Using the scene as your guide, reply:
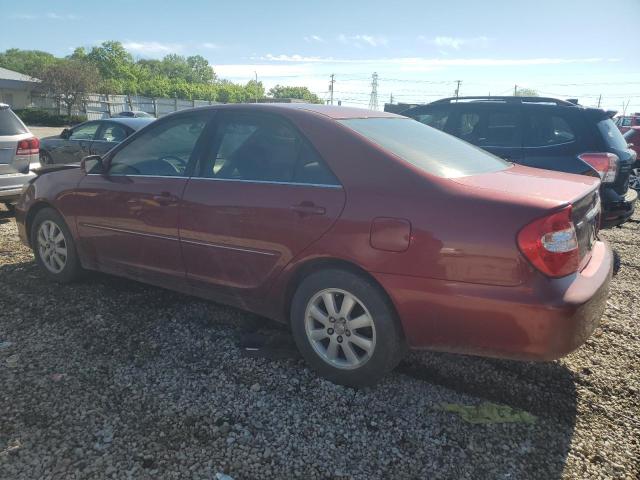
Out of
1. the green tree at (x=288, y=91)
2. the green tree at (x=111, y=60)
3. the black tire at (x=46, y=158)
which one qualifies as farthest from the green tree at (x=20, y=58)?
the black tire at (x=46, y=158)

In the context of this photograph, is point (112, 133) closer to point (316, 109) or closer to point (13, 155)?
point (13, 155)

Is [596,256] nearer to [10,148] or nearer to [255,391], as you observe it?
[255,391]

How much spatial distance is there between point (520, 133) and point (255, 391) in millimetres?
4396

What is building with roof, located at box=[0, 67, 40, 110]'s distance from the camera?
4347cm

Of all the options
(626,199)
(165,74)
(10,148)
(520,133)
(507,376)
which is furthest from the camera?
(165,74)

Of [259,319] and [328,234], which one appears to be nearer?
[328,234]

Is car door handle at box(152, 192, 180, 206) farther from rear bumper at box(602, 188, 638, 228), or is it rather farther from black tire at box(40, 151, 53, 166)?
black tire at box(40, 151, 53, 166)

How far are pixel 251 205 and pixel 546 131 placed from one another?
3.90 meters

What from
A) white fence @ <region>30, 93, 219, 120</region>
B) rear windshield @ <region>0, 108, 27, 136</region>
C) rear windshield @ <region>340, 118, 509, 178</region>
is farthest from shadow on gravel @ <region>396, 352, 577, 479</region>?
white fence @ <region>30, 93, 219, 120</region>

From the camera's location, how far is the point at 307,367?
319 cm

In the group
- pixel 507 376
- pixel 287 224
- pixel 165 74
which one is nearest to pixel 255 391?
pixel 287 224

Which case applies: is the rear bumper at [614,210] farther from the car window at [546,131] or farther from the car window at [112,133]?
the car window at [112,133]

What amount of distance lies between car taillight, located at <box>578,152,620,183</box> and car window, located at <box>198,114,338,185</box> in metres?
3.52

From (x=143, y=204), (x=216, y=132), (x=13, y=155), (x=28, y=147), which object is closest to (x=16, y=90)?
(x=28, y=147)
